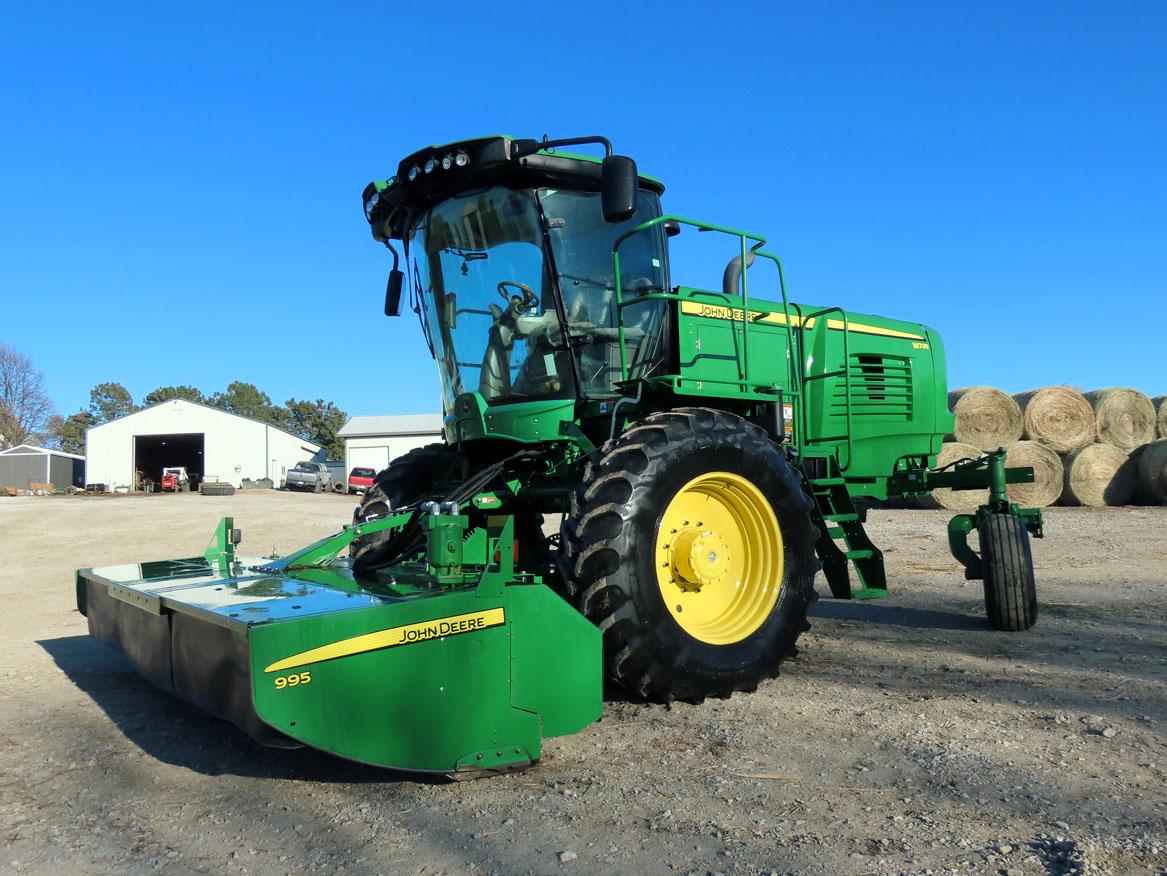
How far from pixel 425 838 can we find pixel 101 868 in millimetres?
991

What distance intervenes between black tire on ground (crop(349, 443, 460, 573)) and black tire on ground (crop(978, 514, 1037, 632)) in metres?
3.91

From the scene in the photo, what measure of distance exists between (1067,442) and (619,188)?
46.1 ft

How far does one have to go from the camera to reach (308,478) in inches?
1602

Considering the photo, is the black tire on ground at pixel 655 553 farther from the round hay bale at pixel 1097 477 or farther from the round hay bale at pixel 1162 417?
the round hay bale at pixel 1162 417

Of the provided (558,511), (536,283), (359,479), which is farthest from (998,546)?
(359,479)

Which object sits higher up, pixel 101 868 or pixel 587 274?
pixel 587 274

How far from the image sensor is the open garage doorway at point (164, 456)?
48.4 m

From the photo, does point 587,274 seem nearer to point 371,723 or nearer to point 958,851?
point 371,723

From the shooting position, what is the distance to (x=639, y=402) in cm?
519

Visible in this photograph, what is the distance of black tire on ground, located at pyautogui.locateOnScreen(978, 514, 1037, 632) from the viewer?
6.35m

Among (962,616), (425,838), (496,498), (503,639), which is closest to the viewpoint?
(425,838)

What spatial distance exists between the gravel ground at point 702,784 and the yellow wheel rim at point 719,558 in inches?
16.8

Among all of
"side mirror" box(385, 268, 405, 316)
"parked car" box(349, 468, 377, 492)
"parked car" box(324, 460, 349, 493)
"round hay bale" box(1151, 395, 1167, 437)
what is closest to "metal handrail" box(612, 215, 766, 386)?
"side mirror" box(385, 268, 405, 316)

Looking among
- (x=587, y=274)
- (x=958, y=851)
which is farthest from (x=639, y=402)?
(x=958, y=851)
